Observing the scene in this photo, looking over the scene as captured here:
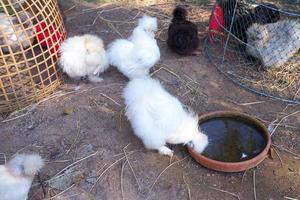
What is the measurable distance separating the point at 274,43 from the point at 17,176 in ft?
10.3

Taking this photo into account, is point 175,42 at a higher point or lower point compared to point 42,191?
higher

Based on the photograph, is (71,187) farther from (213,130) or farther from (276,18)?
(276,18)

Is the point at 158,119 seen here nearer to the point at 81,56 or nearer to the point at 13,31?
the point at 81,56

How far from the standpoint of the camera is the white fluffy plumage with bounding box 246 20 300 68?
4277 millimetres

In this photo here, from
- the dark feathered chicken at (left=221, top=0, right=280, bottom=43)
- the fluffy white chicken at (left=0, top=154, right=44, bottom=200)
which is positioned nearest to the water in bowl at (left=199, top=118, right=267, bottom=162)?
the fluffy white chicken at (left=0, top=154, right=44, bottom=200)

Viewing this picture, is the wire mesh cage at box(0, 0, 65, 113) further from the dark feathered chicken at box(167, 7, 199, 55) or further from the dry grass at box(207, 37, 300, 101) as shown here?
the dry grass at box(207, 37, 300, 101)

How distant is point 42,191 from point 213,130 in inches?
60.0

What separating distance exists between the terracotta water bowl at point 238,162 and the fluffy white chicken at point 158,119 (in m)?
0.11

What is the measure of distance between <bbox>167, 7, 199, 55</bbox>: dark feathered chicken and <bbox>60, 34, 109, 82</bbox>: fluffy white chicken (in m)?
0.88

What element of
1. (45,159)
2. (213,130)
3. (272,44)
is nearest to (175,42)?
(272,44)

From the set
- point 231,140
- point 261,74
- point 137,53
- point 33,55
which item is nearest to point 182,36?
point 137,53

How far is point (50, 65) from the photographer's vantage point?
405cm

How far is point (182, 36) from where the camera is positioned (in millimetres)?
4289

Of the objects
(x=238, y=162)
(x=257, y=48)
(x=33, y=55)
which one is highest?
(x=33, y=55)
